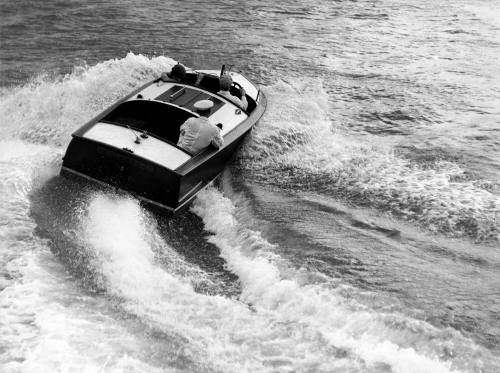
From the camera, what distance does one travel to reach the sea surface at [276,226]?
646cm

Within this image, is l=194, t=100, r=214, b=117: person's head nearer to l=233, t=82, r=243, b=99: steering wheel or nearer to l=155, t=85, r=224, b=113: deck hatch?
l=155, t=85, r=224, b=113: deck hatch

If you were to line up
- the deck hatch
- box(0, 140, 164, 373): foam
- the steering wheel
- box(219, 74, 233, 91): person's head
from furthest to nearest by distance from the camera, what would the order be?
the steering wheel
box(219, 74, 233, 91): person's head
the deck hatch
box(0, 140, 164, 373): foam

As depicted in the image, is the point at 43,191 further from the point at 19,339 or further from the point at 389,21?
the point at 389,21

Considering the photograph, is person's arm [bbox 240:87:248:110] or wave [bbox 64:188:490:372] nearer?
wave [bbox 64:188:490:372]

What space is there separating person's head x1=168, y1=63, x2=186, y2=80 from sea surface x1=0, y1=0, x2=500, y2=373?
1.81 metres

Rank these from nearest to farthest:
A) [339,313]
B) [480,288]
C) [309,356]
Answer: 1. [309,356]
2. [339,313]
3. [480,288]

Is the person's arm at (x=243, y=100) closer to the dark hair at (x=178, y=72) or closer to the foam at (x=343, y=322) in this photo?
the dark hair at (x=178, y=72)

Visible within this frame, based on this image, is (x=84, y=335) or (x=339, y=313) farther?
(x=339, y=313)

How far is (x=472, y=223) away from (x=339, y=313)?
3444mm

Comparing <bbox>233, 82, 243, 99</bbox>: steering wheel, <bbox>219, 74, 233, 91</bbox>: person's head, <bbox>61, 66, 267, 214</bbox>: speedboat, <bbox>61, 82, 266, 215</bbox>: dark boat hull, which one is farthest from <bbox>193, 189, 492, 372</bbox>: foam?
<bbox>233, 82, 243, 99</bbox>: steering wheel

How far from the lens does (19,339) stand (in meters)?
6.26

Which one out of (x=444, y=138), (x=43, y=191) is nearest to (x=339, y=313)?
(x=43, y=191)

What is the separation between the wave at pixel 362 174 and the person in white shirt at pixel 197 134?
1.58m

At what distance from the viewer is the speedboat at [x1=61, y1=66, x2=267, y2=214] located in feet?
28.7
